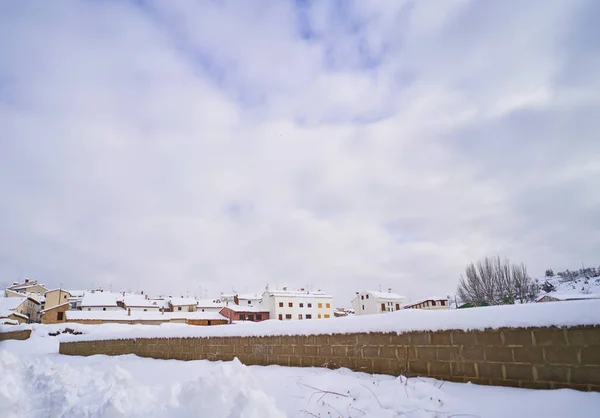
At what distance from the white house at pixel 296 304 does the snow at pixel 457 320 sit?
48348 mm

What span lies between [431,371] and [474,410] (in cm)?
159

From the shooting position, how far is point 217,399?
15.6 feet

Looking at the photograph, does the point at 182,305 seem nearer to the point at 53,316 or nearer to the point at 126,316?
the point at 126,316

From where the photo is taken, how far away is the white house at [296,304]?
190ft

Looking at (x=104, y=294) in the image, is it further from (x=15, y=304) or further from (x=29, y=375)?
(x=29, y=375)

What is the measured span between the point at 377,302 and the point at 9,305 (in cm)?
4753

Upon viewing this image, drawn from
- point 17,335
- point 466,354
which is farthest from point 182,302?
point 466,354

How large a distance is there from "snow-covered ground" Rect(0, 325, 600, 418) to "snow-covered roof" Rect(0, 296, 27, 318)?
39523 millimetres

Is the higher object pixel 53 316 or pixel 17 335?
pixel 53 316

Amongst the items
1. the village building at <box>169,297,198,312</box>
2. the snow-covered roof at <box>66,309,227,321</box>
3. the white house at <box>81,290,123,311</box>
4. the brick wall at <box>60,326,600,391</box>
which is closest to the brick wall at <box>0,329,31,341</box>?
the snow-covered roof at <box>66,309,227,321</box>

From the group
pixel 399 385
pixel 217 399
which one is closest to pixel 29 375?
pixel 217 399

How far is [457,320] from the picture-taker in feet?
19.5

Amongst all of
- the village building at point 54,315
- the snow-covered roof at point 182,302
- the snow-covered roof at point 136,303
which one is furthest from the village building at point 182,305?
the village building at point 54,315

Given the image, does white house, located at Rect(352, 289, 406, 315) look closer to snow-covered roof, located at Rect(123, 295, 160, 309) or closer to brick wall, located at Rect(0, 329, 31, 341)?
snow-covered roof, located at Rect(123, 295, 160, 309)
